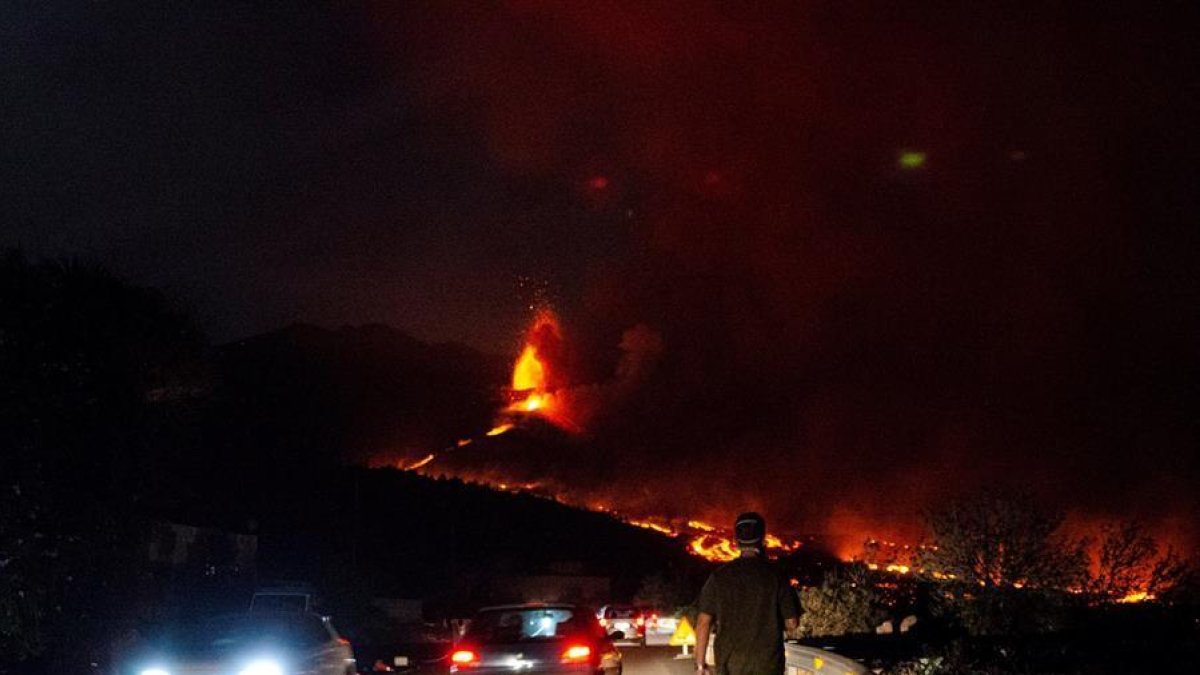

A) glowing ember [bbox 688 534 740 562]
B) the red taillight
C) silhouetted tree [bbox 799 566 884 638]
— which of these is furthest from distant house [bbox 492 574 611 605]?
the red taillight

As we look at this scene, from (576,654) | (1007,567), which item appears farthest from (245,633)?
(1007,567)

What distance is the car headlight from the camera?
44.9 feet

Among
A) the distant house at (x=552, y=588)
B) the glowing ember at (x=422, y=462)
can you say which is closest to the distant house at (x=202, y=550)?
the distant house at (x=552, y=588)

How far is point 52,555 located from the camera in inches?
869

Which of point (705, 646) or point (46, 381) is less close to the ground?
point (46, 381)

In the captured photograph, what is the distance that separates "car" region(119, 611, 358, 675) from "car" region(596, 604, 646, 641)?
913 inches

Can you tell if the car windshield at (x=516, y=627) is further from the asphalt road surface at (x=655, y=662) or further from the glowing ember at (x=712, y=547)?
the glowing ember at (x=712, y=547)

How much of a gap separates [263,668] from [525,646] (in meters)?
3.19

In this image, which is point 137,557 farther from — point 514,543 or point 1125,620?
point 514,543

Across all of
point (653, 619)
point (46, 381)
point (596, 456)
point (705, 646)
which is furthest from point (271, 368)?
point (705, 646)

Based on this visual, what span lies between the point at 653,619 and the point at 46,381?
71.8 feet

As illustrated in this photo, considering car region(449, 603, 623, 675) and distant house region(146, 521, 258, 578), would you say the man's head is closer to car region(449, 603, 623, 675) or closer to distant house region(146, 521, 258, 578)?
car region(449, 603, 623, 675)

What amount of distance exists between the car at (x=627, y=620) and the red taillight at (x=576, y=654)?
22157 millimetres

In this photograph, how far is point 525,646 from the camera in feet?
50.7
